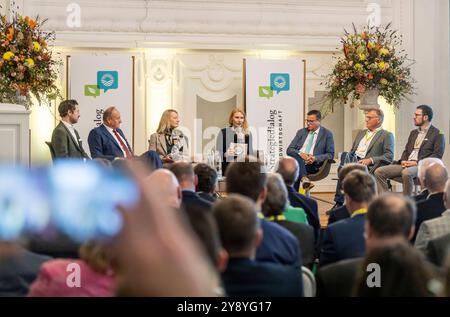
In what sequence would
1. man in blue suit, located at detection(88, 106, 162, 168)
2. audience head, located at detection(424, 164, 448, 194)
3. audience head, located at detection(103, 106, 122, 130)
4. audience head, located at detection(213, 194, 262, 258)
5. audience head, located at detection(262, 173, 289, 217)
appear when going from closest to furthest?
audience head, located at detection(213, 194, 262, 258), audience head, located at detection(262, 173, 289, 217), audience head, located at detection(424, 164, 448, 194), man in blue suit, located at detection(88, 106, 162, 168), audience head, located at detection(103, 106, 122, 130)

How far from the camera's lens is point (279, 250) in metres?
2.41

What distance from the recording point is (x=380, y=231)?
7.32 ft

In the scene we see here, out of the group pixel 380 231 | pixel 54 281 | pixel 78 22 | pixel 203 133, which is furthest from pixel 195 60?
pixel 54 281

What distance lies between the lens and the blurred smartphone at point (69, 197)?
380mm

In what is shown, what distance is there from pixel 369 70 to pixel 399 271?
7885 mm

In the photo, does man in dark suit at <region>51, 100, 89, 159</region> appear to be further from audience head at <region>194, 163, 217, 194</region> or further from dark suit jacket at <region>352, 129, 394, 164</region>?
dark suit jacket at <region>352, 129, 394, 164</region>

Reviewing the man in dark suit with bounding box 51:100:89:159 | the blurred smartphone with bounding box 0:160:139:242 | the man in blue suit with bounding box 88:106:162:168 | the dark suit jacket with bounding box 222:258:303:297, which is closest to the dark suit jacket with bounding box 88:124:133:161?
the man in blue suit with bounding box 88:106:162:168

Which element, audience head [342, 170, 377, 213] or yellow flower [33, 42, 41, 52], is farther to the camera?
yellow flower [33, 42, 41, 52]

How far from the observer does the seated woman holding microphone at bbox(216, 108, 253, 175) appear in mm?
7781

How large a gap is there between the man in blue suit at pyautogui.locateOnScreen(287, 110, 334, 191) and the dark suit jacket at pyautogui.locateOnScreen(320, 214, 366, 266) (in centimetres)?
475

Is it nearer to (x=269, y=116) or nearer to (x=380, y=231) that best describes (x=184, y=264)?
(x=380, y=231)

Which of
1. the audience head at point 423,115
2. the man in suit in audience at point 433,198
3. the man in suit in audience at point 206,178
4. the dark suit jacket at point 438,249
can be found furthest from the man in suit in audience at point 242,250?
the audience head at point 423,115

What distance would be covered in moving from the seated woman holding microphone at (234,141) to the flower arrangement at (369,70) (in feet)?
5.66

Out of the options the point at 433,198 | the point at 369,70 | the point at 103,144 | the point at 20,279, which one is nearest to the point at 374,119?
the point at 369,70
